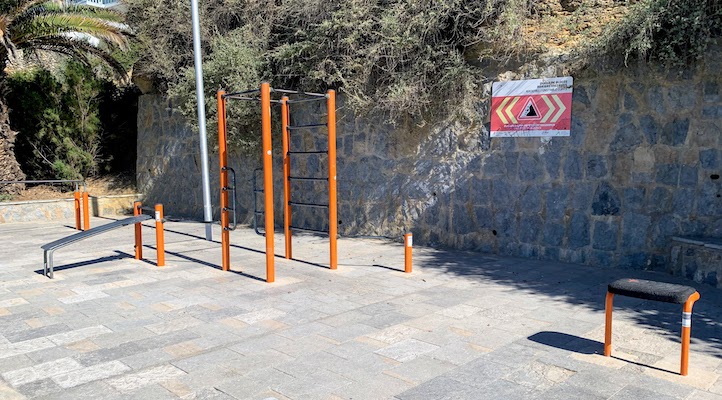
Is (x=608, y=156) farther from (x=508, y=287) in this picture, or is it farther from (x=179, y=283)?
(x=179, y=283)

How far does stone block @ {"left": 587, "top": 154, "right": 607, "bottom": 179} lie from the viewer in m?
7.59

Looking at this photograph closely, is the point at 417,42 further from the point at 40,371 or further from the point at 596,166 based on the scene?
the point at 40,371

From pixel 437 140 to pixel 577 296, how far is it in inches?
144

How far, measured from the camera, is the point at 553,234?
8.01m

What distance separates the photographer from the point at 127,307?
236 inches

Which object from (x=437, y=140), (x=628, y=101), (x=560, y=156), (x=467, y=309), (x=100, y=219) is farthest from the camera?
(x=100, y=219)

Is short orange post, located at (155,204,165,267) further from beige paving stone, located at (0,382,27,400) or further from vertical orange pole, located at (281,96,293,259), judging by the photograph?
beige paving stone, located at (0,382,27,400)

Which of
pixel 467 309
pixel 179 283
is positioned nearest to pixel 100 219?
pixel 179 283

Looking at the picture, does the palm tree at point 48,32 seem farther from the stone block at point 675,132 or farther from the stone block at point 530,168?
the stone block at point 675,132

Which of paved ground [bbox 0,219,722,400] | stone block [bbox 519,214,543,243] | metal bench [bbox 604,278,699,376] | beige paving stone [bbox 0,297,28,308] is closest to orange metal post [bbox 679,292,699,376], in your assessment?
metal bench [bbox 604,278,699,376]

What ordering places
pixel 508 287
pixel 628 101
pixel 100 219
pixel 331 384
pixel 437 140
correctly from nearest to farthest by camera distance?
pixel 331 384 → pixel 508 287 → pixel 628 101 → pixel 437 140 → pixel 100 219

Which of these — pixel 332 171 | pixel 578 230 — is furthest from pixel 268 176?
pixel 578 230

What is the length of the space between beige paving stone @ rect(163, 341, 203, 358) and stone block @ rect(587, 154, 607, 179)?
5437mm

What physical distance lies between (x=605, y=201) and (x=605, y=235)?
0.44m
